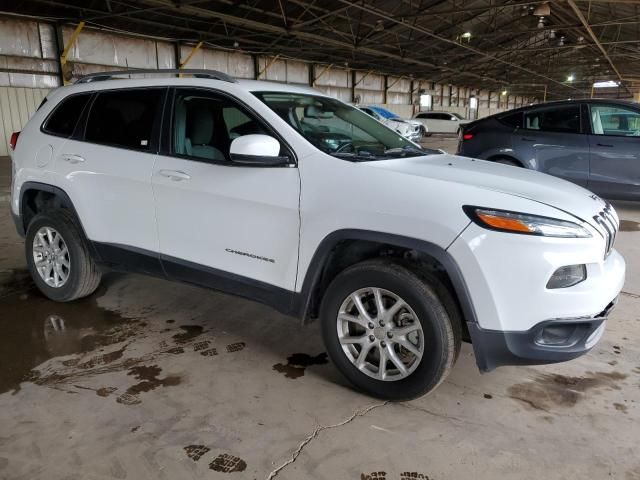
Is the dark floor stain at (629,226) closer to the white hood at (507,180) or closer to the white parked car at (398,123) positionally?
the white hood at (507,180)

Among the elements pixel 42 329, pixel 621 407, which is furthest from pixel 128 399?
Answer: pixel 621 407

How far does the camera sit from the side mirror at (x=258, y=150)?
8.39 feet

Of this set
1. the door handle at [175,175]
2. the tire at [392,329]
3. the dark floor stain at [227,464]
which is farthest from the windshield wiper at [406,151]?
the dark floor stain at [227,464]

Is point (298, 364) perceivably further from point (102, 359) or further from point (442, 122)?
point (442, 122)

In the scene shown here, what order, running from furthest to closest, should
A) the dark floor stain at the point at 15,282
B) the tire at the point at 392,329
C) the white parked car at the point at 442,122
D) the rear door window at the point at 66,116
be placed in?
the white parked car at the point at 442,122
the dark floor stain at the point at 15,282
the rear door window at the point at 66,116
the tire at the point at 392,329

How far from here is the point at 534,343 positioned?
7.28ft

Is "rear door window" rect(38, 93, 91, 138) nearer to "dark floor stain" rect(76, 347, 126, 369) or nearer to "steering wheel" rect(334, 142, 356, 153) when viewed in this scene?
"dark floor stain" rect(76, 347, 126, 369)

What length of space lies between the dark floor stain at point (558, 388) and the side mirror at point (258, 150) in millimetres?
1807

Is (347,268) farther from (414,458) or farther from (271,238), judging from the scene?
(414,458)

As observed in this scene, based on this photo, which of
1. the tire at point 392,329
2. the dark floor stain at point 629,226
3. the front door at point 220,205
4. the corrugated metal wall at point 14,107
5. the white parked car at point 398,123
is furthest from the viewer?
the white parked car at point 398,123

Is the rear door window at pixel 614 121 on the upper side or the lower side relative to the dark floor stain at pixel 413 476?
upper

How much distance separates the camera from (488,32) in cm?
2300

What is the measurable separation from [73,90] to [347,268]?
8.69ft

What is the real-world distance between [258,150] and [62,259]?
214 cm
